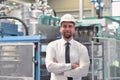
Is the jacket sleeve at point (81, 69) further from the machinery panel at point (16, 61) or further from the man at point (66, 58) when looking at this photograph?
the machinery panel at point (16, 61)

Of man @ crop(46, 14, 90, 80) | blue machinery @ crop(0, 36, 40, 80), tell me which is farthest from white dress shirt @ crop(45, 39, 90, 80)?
blue machinery @ crop(0, 36, 40, 80)

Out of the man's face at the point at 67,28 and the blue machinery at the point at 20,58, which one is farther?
the blue machinery at the point at 20,58

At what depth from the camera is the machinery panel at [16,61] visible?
3.26 metres

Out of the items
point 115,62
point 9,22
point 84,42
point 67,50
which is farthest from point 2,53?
point 115,62

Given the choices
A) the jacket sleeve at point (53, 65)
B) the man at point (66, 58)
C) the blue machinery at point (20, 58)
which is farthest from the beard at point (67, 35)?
the blue machinery at point (20, 58)

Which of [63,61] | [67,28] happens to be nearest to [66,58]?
[63,61]

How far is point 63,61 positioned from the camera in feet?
7.80

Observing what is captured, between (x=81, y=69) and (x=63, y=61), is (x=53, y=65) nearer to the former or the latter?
(x=63, y=61)

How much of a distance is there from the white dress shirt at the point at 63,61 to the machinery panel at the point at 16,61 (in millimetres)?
866

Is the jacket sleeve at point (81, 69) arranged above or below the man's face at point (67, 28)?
below

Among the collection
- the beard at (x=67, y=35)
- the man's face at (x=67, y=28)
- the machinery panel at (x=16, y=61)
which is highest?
the man's face at (x=67, y=28)

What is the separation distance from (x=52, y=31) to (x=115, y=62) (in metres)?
1.17

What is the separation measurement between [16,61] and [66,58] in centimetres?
113

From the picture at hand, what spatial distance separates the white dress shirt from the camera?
7.66 ft
